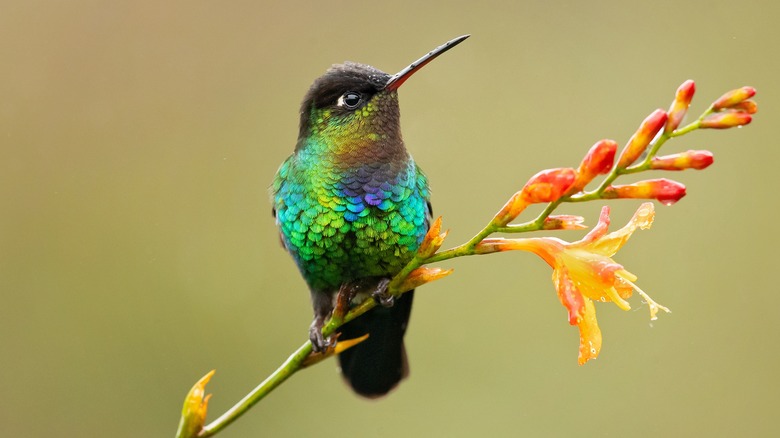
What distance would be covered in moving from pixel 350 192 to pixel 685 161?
52.4 inches

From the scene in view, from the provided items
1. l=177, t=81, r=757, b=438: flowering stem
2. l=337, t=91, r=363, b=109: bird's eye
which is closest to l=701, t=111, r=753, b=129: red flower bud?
l=177, t=81, r=757, b=438: flowering stem

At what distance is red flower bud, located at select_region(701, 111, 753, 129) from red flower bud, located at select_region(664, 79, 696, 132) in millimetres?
60

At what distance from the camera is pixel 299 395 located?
20.0 ft

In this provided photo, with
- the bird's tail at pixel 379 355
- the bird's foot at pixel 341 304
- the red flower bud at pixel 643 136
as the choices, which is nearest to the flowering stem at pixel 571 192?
the red flower bud at pixel 643 136

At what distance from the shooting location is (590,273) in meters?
2.16

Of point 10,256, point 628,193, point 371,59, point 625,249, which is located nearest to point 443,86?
point 371,59

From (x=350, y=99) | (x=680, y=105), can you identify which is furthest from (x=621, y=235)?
(x=350, y=99)

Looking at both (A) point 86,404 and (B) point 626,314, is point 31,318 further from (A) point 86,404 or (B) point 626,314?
(B) point 626,314

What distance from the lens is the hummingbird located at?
3045 millimetres

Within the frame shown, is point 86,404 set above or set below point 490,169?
below

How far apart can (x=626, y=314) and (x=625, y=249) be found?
1.60 feet

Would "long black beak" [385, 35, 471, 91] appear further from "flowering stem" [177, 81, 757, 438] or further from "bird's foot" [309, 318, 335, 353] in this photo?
"bird's foot" [309, 318, 335, 353]

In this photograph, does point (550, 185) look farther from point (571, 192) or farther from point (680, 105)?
point (680, 105)

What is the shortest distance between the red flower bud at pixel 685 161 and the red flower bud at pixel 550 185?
0.18 metres
